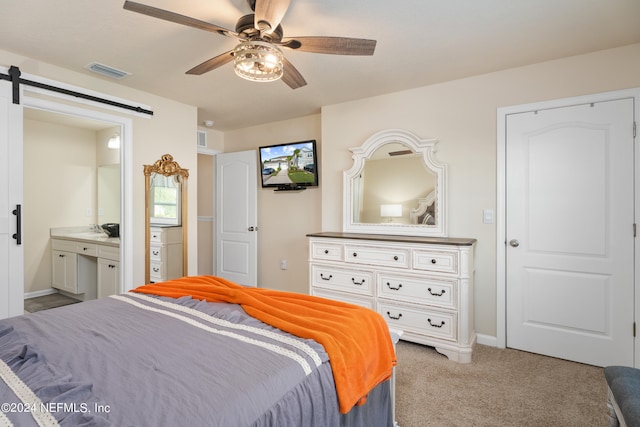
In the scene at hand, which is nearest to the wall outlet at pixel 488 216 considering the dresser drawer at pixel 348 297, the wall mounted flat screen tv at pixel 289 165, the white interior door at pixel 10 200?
the dresser drawer at pixel 348 297

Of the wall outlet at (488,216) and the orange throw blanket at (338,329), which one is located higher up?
the wall outlet at (488,216)

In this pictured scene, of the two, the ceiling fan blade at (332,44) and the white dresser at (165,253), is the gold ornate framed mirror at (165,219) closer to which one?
the white dresser at (165,253)

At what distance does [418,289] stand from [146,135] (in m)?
3.23

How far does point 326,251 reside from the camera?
3.37 m

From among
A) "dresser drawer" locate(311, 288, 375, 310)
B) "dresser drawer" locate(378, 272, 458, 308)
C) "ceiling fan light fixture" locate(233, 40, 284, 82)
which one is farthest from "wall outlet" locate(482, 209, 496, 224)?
"ceiling fan light fixture" locate(233, 40, 284, 82)

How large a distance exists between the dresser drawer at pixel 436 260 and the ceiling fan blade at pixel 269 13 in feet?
6.76

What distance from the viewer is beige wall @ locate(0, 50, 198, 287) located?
117 inches

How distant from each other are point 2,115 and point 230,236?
288 cm

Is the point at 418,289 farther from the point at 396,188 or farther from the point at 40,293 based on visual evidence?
the point at 40,293

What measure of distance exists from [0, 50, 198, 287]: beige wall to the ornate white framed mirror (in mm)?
1965

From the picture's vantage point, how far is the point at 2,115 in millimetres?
2561

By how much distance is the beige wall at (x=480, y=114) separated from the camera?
2619 mm

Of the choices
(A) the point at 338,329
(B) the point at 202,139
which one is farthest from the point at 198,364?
(B) the point at 202,139

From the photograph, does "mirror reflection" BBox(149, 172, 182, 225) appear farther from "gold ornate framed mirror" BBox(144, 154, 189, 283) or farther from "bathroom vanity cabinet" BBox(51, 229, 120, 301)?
"bathroom vanity cabinet" BBox(51, 229, 120, 301)
